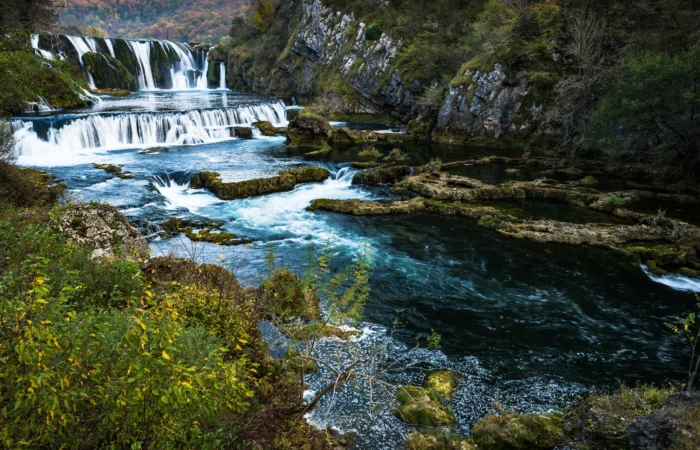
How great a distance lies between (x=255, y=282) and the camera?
40.9 ft

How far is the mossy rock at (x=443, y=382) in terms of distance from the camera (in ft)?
27.4

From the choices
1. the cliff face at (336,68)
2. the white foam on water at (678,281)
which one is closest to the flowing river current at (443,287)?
the white foam on water at (678,281)

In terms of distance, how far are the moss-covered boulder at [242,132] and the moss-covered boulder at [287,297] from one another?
28.0 metres

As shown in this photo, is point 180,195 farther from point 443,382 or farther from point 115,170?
point 443,382

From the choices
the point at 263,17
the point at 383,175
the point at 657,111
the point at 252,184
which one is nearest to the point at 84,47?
the point at 263,17

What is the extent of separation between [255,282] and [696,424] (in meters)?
10.3

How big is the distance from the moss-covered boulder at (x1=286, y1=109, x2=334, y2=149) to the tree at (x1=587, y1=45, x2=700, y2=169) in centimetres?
1933

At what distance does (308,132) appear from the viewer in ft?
112

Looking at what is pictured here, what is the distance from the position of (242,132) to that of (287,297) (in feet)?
96.2

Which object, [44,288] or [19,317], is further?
[19,317]

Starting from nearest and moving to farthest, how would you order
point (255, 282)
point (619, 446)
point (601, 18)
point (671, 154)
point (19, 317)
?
point (19, 317)
point (619, 446)
point (255, 282)
point (671, 154)
point (601, 18)

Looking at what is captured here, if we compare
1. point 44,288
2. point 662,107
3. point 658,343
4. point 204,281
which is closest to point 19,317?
point 44,288

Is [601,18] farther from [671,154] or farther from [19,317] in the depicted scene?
[19,317]

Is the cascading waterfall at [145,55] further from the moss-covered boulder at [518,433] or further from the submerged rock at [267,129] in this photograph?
the moss-covered boulder at [518,433]
